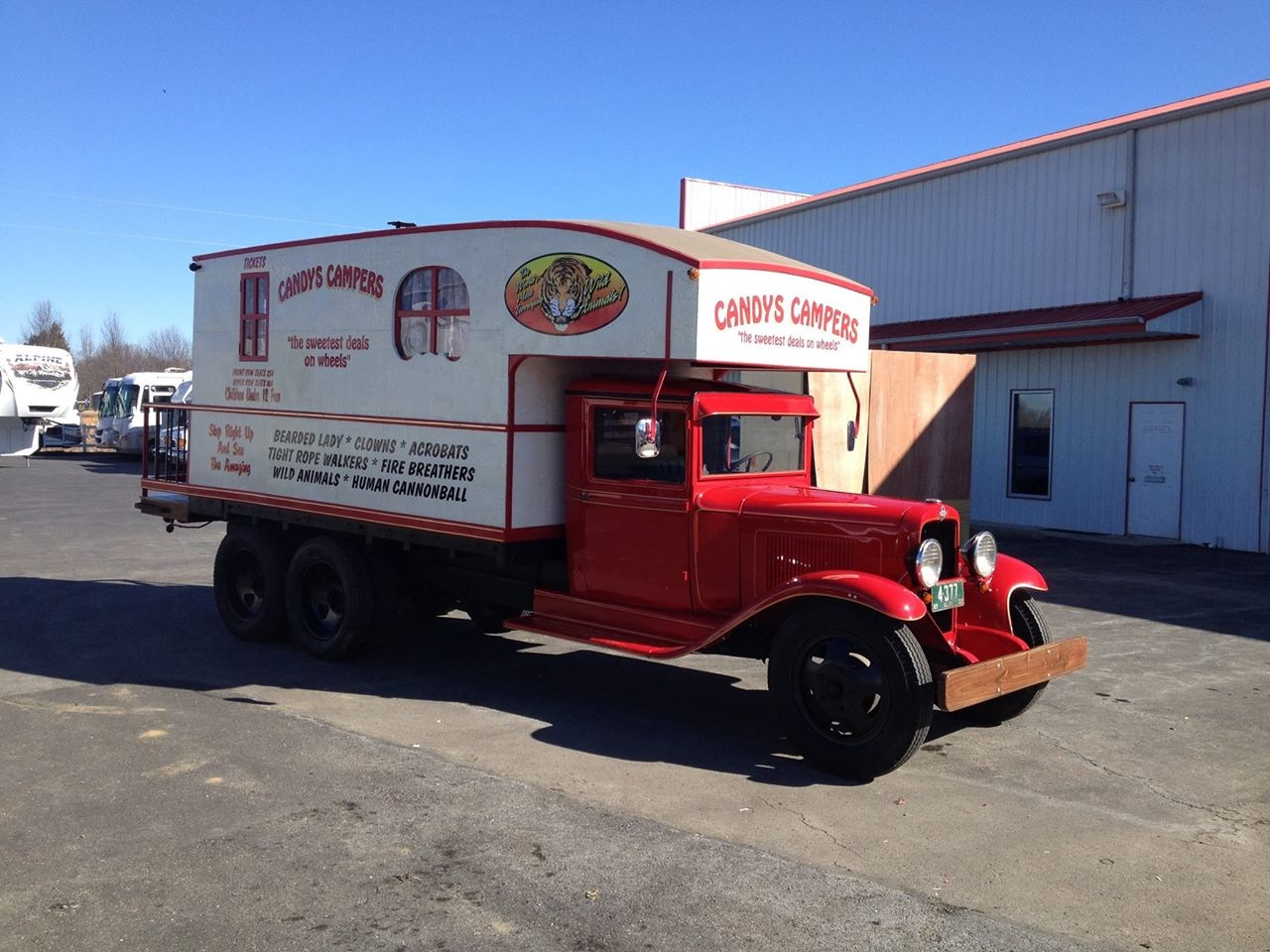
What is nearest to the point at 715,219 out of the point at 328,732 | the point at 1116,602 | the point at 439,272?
the point at 1116,602

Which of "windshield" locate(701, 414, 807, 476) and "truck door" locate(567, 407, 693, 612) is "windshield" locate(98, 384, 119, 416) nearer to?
"truck door" locate(567, 407, 693, 612)

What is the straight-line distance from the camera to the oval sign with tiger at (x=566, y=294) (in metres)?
7.13

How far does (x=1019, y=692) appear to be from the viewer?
23.3 feet

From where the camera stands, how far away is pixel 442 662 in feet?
28.9

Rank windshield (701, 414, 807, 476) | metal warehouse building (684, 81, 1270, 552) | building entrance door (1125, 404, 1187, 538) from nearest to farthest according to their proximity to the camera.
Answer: windshield (701, 414, 807, 476) < metal warehouse building (684, 81, 1270, 552) < building entrance door (1125, 404, 1187, 538)

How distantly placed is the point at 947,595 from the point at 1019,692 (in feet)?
3.39

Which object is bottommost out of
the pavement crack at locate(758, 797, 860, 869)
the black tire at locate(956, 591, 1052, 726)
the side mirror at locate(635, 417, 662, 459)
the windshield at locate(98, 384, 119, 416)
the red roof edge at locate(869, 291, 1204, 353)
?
the pavement crack at locate(758, 797, 860, 869)

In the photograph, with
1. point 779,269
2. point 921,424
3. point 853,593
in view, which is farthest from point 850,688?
point 921,424

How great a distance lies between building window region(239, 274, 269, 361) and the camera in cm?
952

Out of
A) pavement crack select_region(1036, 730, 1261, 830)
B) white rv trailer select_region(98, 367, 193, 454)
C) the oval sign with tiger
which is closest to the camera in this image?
pavement crack select_region(1036, 730, 1261, 830)

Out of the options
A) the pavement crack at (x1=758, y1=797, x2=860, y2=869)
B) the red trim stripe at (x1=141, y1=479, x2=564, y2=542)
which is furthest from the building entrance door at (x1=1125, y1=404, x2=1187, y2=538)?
the pavement crack at (x1=758, y1=797, x2=860, y2=869)

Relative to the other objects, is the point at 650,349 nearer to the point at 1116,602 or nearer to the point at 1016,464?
the point at 1116,602

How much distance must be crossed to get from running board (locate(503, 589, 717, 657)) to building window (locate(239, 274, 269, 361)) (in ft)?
11.4

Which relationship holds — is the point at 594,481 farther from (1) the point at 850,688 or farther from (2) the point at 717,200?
(2) the point at 717,200
